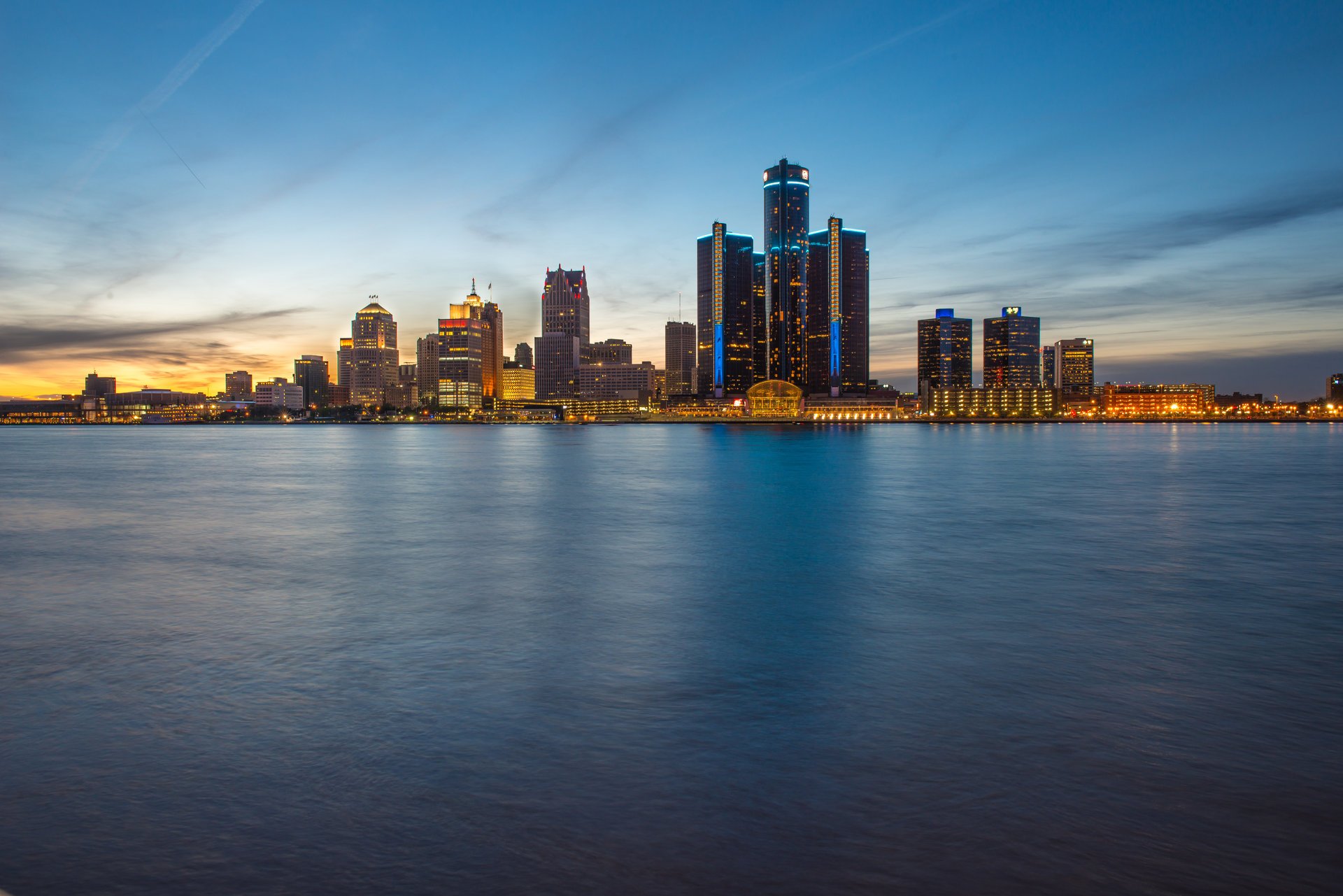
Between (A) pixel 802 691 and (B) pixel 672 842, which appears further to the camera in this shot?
(A) pixel 802 691

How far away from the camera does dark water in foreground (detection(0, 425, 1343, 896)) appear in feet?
24.2

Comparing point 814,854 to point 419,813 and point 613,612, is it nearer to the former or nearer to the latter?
point 419,813

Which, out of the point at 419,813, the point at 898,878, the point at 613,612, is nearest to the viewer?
the point at 898,878

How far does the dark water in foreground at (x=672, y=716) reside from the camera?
7.39 m

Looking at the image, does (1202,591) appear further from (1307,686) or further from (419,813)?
(419,813)

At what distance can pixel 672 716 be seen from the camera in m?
11.2

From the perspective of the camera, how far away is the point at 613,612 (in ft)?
60.2

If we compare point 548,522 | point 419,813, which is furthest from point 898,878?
point 548,522

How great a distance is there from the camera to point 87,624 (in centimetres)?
1692

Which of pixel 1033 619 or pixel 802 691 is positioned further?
pixel 1033 619

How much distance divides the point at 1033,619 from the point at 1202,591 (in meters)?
7.09

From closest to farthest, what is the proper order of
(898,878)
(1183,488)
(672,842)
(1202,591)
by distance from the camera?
(898,878) → (672,842) → (1202,591) → (1183,488)


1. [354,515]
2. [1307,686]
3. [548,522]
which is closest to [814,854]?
[1307,686]

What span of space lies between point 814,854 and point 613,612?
11.3 m
